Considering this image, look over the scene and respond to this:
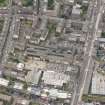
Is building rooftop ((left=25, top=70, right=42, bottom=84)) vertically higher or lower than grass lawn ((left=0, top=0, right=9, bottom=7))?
lower

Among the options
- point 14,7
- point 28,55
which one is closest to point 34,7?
point 14,7

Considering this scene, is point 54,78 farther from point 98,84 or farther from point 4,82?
point 4,82

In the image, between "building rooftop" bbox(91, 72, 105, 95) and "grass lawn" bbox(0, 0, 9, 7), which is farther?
"grass lawn" bbox(0, 0, 9, 7)

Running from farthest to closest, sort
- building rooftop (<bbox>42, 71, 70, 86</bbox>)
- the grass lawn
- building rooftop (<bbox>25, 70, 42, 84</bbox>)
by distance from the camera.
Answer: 1. the grass lawn
2. building rooftop (<bbox>25, 70, 42, 84</bbox>)
3. building rooftop (<bbox>42, 71, 70, 86</bbox>)

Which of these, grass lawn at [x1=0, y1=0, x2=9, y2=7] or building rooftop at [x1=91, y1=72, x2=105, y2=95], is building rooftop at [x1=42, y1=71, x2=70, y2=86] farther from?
grass lawn at [x1=0, y1=0, x2=9, y2=7]

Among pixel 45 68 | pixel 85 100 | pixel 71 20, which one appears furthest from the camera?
pixel 71 20

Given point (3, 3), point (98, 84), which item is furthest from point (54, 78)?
point (3, 3)

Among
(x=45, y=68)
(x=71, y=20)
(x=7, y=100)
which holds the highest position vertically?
(x=71, y=20)

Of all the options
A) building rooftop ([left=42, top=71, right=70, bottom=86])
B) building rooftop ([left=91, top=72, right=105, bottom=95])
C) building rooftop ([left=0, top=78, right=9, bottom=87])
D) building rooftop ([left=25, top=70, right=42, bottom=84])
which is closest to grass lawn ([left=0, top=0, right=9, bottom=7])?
building rooftop ([left=25, top=70, right=42, bottom=84])

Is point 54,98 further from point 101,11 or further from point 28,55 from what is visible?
point 101,11

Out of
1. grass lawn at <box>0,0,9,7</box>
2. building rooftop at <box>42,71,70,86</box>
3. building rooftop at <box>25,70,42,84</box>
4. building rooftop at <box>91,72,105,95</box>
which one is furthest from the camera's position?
grass lawn at <box>0,0,9,7</box>

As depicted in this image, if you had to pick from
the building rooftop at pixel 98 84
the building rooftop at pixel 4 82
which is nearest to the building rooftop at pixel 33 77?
the building rooftop at pixel 4 82
